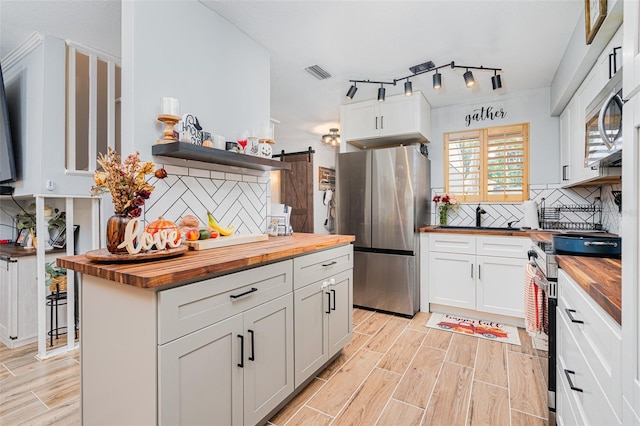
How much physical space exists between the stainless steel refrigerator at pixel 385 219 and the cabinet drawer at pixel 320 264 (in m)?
1.12

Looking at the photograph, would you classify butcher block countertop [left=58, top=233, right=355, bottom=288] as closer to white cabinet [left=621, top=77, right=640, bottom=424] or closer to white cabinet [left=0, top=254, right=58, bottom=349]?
white cabinet [left=621, top=77, right=640, bottom=424]

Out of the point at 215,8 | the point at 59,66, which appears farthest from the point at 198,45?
the point at 59,66

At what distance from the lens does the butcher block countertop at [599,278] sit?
2.72 feet

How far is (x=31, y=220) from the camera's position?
3006 mm

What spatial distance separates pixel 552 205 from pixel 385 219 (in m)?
1.81

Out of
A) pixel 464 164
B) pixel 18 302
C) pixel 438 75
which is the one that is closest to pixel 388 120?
pixel 438 75

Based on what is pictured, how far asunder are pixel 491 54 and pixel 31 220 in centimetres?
451

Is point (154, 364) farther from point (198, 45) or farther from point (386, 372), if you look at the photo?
point (198, 45)

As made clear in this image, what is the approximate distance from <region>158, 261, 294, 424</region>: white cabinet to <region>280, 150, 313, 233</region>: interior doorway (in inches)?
158

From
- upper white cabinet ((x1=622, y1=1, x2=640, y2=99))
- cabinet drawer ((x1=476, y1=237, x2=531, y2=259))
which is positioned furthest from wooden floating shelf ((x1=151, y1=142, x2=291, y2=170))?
cabinet drawer ((x1=476, y1=237, x2=531, y2=259))

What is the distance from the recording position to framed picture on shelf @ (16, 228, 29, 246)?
310cm

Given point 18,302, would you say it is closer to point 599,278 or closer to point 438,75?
point 599,278

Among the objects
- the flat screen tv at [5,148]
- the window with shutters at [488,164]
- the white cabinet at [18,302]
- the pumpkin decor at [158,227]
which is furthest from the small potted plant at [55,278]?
the window with shutters at [488,164]

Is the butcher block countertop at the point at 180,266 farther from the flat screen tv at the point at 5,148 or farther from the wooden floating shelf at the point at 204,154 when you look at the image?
the flat screen tv at the point at 5,148
